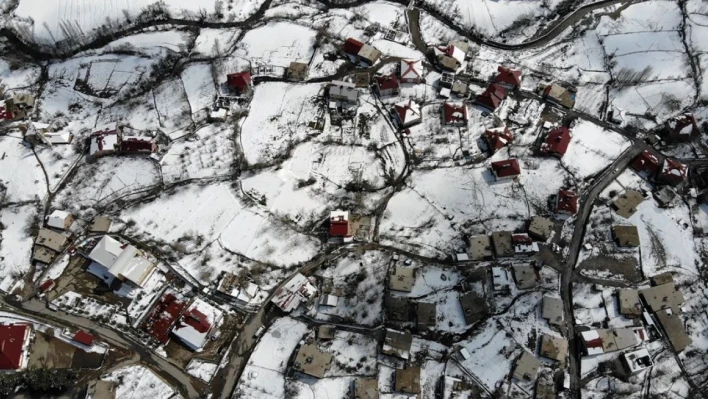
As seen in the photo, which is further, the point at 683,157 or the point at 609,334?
the point at 683,157

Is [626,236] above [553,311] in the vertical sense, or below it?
Result: above

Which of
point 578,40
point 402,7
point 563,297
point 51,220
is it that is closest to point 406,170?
point 563,297

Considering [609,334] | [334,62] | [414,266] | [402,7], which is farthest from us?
[402,7]

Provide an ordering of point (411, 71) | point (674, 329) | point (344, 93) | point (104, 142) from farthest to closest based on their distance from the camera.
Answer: point (411, 71)
point (344, 93)
point (104, 142)
point (674, 329)

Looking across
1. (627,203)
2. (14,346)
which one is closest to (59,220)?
(14,346)

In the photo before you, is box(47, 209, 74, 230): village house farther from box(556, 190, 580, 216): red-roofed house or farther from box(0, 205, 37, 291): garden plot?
box(556, 190, 580, 216): red-roofed house

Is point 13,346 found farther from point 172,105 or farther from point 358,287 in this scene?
point 358,287

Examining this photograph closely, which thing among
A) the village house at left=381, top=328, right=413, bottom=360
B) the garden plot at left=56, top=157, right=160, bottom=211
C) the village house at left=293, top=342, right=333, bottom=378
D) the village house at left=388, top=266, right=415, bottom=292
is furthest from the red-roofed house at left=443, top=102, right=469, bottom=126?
the garden plot at left=56, top=157, right=160, bottom=211

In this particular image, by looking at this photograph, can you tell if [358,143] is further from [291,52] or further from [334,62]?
[291,52]
